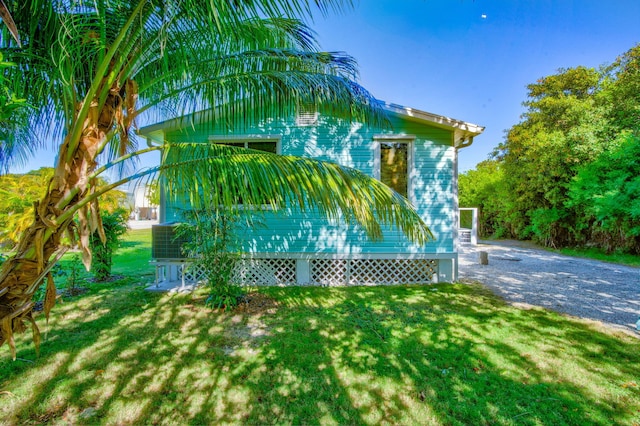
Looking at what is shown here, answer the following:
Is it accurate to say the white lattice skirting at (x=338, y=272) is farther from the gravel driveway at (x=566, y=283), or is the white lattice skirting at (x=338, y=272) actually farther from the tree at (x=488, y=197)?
the tree at (x=488, y=197)

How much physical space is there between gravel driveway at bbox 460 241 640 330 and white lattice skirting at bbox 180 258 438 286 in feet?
5.38

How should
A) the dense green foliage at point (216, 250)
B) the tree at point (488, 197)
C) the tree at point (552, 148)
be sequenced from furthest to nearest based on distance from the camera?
the tree at point (488, 197) → the tree at point (552, 148) → the dense green foliage at point (216, 250)

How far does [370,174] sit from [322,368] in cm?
459

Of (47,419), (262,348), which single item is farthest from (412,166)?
(47,419)

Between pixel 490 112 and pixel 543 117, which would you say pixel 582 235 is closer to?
pixel 543 117

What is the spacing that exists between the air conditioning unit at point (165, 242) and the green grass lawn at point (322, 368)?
1.21 m

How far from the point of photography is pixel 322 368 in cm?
307

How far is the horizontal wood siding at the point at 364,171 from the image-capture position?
6.56 meters

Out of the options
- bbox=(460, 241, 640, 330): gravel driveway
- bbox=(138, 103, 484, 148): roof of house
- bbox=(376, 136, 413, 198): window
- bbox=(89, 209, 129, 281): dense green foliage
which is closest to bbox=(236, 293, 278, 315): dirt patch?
bbox=(376, 136, 413, 198): window

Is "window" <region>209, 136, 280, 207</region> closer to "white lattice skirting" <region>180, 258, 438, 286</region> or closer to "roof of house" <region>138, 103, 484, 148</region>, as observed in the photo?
"roof of house" <region>138, 103, 484, 148</region>

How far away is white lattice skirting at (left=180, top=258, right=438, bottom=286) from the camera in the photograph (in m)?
6.71

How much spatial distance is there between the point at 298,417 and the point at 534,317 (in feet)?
14.5

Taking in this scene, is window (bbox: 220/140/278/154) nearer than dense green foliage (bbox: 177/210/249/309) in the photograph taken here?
Answer: No

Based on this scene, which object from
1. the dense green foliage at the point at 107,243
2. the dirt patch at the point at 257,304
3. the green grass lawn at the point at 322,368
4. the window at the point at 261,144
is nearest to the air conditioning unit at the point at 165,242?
the green grass lawn at the point at 322,368
